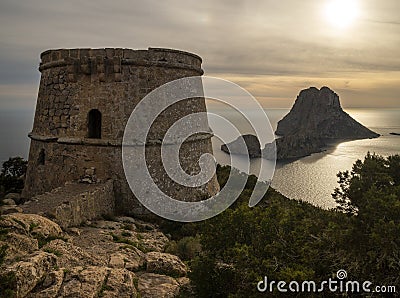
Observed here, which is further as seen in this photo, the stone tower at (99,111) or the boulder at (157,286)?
the stone tower at (99,111)

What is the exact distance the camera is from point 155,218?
10.4 meters

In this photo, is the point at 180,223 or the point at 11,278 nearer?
the point at 11,278

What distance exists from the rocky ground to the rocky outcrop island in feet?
93.3

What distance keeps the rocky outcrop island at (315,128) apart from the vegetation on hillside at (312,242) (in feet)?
96.1

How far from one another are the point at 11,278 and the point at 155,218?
6.54 meters

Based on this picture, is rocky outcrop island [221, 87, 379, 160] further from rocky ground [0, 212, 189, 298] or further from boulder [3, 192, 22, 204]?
rocky ground [0, 212, 189, 298]

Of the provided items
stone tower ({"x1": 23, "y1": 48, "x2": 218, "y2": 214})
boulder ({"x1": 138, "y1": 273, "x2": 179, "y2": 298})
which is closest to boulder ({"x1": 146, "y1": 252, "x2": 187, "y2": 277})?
boulder ({"x1": 138, "y1": 273, "x2": 179, "y2": 298})

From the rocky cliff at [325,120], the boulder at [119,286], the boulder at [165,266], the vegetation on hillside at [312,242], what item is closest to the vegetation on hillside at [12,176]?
the boulder at [165,266]

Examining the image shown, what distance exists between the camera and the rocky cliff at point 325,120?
4726 cm

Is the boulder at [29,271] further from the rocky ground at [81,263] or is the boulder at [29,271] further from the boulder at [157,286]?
the boulder at [157,286]

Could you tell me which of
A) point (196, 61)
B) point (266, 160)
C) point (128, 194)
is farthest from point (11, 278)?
point (266, 160)

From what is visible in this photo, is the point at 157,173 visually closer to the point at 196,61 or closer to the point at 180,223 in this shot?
the point at 180,223

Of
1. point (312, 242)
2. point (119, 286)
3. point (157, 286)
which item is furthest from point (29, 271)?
point (312, 242)

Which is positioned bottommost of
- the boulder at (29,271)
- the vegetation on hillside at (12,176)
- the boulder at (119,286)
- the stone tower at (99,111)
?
the boulder at (119,286)
